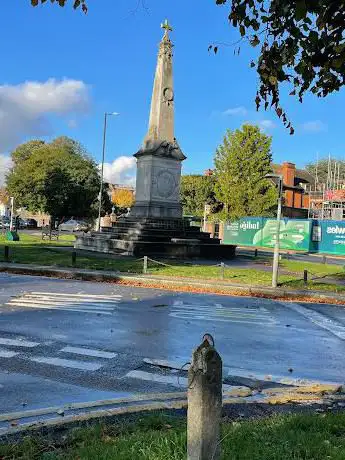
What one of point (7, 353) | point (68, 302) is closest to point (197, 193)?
point (68, 302)

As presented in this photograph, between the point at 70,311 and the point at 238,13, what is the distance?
8689 millimetres

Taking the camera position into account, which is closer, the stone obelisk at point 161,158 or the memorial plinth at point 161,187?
the memorial plinth at point 161,187

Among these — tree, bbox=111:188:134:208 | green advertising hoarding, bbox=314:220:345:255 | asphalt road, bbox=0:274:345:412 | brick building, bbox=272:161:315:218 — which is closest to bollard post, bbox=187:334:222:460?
asphalt road, bbox=0:274:345:412

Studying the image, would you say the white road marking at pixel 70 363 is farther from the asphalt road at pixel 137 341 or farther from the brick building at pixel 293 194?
the brick building at pixel 293 194

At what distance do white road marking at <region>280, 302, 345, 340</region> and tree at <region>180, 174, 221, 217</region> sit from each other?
57.5 metres

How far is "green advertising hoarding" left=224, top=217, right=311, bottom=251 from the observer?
4450cm

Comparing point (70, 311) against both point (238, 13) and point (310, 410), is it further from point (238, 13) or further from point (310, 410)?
point (238, 13)

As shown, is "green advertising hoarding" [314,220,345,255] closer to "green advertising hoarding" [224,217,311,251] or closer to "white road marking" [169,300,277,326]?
"green advertising hoarding" [224,217,311,251]

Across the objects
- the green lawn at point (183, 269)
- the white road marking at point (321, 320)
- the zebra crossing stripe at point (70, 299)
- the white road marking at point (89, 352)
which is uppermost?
the green lawn at point (183, 269)

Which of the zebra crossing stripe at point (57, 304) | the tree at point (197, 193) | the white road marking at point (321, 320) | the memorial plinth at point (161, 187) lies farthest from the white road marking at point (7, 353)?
the tree at point (197, 193)

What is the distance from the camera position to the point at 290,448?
13.7 feet

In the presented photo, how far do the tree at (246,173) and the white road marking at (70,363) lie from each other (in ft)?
148

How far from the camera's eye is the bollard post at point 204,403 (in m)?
2.93

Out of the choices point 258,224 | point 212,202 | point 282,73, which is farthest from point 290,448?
point 212,202
